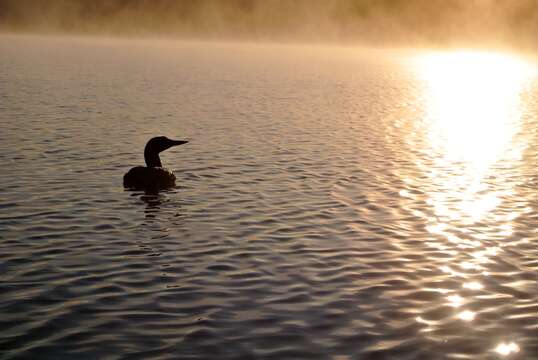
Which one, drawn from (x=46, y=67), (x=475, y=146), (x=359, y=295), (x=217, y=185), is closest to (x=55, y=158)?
(x=217, y=185)

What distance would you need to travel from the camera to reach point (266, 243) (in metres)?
17.5

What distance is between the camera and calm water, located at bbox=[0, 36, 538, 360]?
12359 millimetres

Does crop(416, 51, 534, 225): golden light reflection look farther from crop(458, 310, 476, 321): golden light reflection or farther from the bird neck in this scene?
the bird neck

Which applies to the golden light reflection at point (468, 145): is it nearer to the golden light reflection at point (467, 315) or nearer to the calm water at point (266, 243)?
the calm water at point (266, 243)

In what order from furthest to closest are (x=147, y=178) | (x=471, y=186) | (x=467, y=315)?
(x=471, y=186)
(x=147, y=178)
(x=467, y=315)

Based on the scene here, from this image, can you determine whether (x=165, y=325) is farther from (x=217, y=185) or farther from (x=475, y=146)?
(x=475, y=146)

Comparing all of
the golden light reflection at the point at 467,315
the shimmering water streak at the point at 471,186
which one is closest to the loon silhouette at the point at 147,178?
the shimmering water streak at the point at 471,186

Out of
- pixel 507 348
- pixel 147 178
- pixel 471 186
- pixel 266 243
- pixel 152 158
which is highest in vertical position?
pixel 152 158

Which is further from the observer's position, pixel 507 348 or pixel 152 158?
pixel 152 158

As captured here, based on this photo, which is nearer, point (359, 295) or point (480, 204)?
point (359, 295)

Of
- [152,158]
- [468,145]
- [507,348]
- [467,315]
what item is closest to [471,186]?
[152,158]

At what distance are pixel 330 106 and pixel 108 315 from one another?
3966cm

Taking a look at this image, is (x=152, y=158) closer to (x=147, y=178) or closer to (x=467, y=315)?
(x=147, y=178)

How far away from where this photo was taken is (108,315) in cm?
1289
